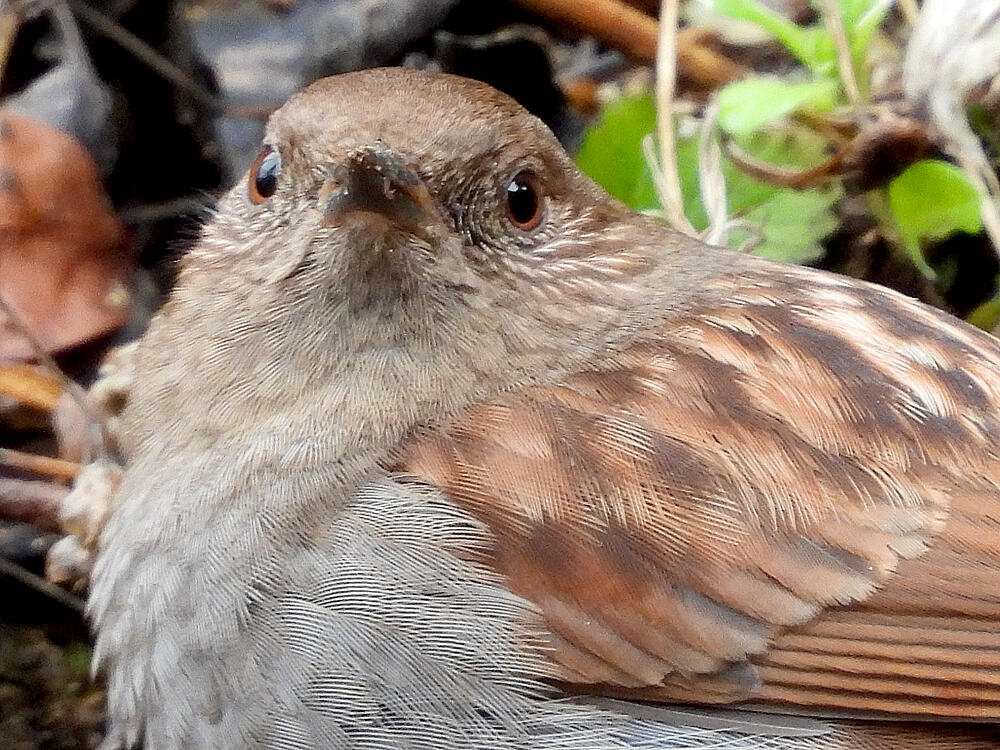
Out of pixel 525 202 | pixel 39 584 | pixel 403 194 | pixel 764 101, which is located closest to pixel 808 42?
pixel 764 101

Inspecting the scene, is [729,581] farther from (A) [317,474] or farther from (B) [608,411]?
(A) [317,474]

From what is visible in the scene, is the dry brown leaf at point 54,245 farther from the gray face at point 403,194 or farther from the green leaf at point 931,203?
the green leaf at point 931,203

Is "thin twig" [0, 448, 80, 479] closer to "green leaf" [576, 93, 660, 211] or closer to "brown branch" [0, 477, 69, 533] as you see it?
"brown branch" [0, 477, 69, 533]

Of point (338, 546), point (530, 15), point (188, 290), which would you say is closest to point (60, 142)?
point (188, 290)

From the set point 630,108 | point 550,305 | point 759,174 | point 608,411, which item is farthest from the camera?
point 630,108

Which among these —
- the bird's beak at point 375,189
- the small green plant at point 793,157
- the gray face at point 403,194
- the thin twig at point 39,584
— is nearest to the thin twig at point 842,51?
the small green plant at point 793,157

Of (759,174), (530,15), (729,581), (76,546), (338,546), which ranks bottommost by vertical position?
(76,546)

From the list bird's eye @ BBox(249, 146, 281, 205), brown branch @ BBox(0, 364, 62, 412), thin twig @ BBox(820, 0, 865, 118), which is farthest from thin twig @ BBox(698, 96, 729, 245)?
brown branch @ BBox(0, 364, 62, 412)
